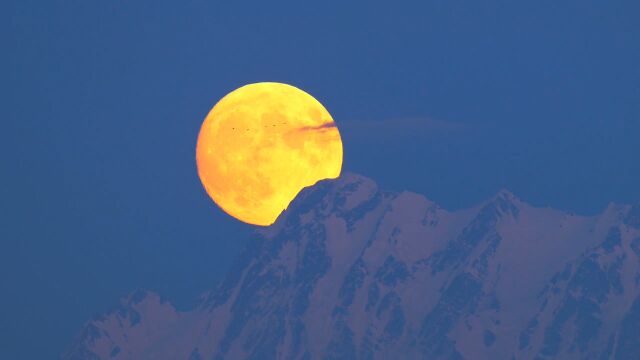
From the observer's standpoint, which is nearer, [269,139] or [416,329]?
[269,139]

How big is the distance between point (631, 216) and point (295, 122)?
111424mm

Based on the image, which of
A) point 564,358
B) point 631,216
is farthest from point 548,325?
point 631,216

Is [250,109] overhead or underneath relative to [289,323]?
underneath

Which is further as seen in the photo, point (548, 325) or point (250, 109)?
point (548, 325)

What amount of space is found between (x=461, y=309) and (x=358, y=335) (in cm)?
1325

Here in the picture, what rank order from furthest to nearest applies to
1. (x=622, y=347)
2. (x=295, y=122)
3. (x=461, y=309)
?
1. (x=461, y=309)
2. (x=622, y=347)
3. (x=295, y=122)

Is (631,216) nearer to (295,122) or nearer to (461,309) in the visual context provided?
(461,309)

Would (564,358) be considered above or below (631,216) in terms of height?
below

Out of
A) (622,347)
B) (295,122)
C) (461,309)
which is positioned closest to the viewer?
(295,122)

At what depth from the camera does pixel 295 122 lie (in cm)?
9106

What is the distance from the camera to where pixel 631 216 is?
638 ft

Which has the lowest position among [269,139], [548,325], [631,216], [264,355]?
[269,139]

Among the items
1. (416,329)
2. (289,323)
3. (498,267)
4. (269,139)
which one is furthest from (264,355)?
(269,139)

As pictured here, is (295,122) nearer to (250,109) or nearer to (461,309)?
(250,109)
